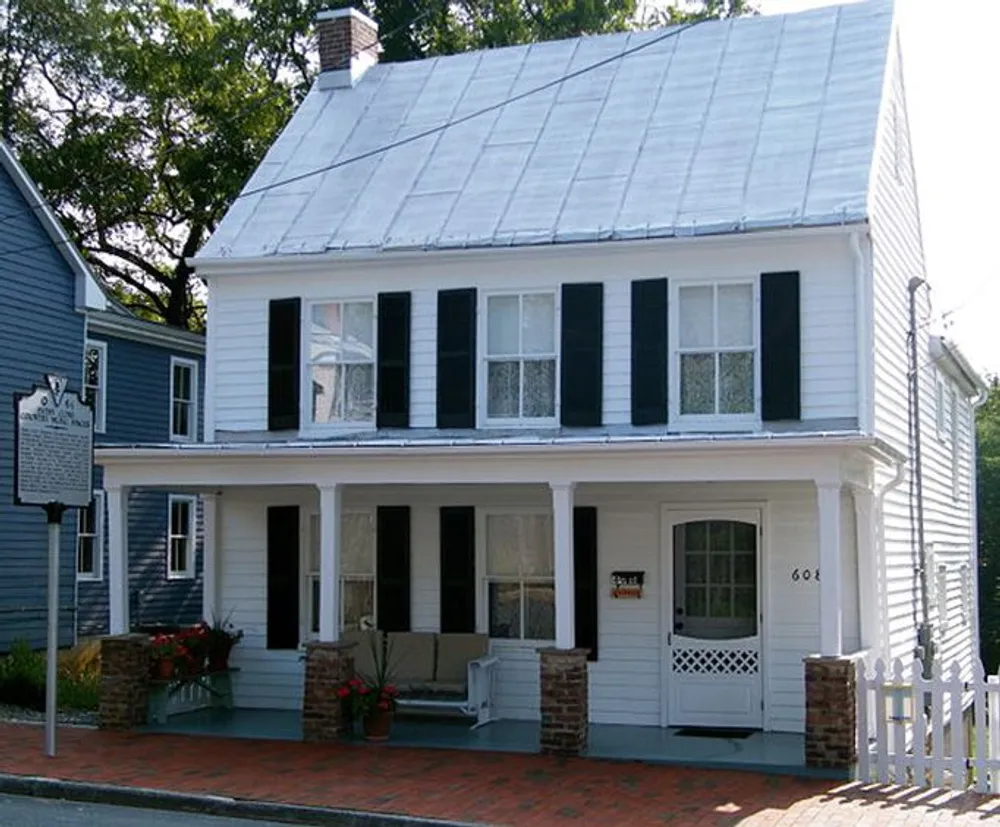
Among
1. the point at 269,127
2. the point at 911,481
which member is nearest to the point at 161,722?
the point at 911,481

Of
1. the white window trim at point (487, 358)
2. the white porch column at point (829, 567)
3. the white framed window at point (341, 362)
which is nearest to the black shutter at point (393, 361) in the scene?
the white framed window at point (341, 362)

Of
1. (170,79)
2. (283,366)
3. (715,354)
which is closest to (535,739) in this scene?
(715,354)

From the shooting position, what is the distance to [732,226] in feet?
50.2

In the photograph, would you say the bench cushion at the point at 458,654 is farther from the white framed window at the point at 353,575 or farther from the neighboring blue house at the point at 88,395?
the neighboring blue house at the point at 88,395

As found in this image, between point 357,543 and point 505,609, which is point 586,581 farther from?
point 357,543

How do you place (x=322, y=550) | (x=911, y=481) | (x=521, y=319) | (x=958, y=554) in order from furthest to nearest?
(x=958, y=554), (x=911, y=481), (x=521, y=319), (x=322, y=550)

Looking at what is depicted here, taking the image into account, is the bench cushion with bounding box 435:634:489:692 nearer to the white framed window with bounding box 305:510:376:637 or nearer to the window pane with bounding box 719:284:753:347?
the white framed window with bounding box 305:510:376:637

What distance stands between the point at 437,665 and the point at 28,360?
31.3 ft

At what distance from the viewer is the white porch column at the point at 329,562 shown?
14.9m

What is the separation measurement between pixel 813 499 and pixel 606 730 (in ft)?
10.8

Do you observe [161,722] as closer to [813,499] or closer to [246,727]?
[246,727]

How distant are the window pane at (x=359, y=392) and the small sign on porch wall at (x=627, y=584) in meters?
3.40

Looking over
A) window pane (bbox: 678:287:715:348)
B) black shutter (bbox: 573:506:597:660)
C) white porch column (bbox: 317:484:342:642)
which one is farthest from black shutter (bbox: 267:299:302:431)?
window pane (bbox: 678:287:715:348)

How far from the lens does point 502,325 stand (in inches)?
Result: 645
